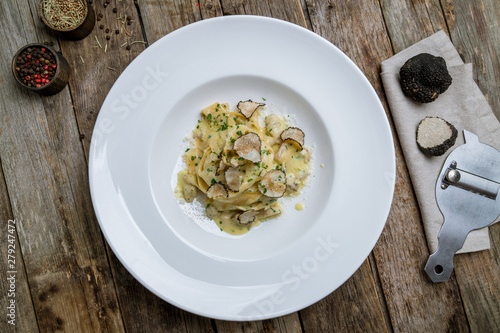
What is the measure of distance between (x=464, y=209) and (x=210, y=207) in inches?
94.3

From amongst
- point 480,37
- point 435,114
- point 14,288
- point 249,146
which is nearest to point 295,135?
point 249,146

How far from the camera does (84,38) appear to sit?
3.24 metres

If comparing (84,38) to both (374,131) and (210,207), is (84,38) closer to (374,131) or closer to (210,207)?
(210,207)

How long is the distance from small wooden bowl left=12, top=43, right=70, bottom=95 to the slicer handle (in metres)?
3.79

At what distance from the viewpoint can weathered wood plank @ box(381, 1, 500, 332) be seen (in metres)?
3.32

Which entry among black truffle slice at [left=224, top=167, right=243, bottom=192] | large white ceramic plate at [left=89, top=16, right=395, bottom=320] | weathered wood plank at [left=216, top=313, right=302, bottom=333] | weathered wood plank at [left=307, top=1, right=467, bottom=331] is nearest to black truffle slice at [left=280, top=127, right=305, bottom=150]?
large white ceramic plate at [left=89, top=16, right=395, bottom=320]

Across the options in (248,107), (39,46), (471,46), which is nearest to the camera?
(39,46)

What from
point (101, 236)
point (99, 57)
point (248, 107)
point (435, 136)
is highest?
point (99, 57)

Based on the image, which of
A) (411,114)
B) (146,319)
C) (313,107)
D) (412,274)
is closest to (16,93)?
(146,319)

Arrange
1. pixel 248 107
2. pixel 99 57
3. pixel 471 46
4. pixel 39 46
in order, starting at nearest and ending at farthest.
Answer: pixel 39 46 < pixel 248 107 < pixel 99 57 < pixel 471 46

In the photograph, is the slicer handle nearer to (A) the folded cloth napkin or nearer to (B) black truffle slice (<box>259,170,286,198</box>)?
(A) the folded cloth napkin

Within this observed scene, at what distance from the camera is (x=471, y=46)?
3.41 meters

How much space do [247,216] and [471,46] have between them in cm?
282

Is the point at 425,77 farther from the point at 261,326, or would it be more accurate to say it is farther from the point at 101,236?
the point at 101,236
